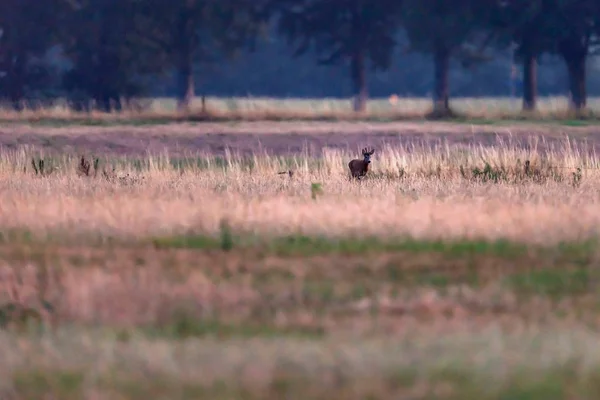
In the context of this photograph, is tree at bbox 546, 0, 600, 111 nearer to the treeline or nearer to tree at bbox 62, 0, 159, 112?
the treeline

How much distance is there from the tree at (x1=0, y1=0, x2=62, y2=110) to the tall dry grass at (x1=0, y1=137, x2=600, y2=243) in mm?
33858

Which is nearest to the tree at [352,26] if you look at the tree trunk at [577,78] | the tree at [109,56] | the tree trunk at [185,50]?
the tree trunk at [185,50]

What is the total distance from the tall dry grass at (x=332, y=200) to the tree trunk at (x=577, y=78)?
26.0 m

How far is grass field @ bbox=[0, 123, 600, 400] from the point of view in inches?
293

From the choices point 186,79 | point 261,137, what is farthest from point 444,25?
point 261,137

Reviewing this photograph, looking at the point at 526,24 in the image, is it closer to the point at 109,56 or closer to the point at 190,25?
the point at 190,25

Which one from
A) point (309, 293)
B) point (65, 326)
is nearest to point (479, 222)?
point (309, 293)

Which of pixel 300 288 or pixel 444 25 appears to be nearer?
pixel 300 288

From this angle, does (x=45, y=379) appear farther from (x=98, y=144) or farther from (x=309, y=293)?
(x=98, y=144)

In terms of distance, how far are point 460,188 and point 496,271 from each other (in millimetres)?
6553

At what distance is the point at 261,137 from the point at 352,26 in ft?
69.9

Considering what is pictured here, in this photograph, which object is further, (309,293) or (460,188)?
(460,188)

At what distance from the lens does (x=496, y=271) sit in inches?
435

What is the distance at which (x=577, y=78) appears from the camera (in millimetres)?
47344
